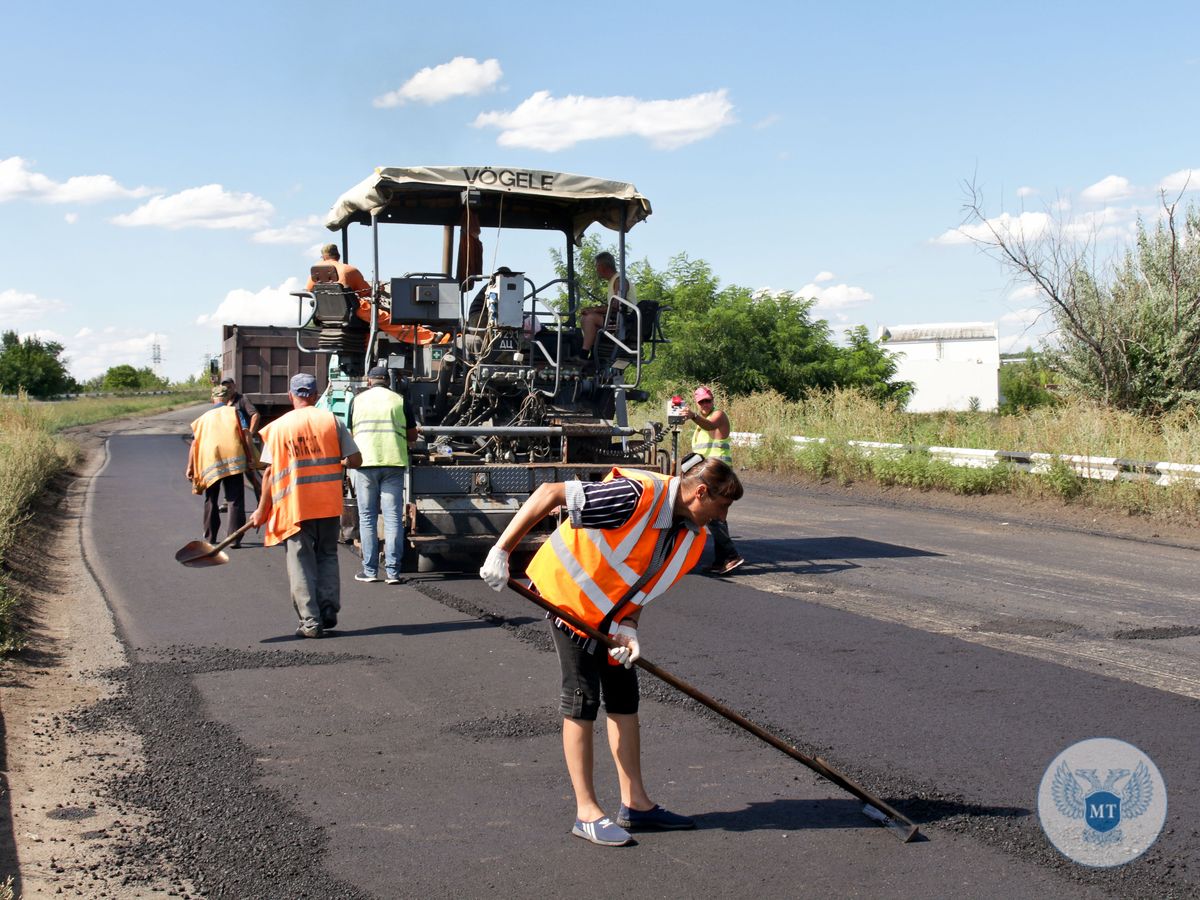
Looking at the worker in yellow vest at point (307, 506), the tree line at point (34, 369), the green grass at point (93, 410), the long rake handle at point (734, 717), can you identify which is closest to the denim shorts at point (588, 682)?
the long rake handle at point (734, 717)

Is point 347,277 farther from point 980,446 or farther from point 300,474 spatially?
point 980,446

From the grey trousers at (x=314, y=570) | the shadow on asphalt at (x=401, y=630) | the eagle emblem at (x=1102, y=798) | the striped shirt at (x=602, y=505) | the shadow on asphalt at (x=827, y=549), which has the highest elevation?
the striped shirt at (x=602, y=505)

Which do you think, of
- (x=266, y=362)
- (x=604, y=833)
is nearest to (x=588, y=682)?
(x=604, y=833)

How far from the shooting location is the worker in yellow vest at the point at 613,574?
436cm

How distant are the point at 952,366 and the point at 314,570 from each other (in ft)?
164

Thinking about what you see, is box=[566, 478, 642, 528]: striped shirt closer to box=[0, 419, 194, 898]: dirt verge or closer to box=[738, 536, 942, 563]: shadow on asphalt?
box=[0, 419, 194, 898]: dirt verge

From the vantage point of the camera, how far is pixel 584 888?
3.99 m

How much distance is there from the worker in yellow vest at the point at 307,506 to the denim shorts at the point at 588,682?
12.1ft

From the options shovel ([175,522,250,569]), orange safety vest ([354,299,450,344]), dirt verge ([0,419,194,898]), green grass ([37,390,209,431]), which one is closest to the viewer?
dirt verge ([0,419,194,898])

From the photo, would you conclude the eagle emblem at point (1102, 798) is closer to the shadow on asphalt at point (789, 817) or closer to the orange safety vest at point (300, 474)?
the shadow on asphalt at point (789, 817)

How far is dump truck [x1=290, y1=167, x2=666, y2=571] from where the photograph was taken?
33.9ft

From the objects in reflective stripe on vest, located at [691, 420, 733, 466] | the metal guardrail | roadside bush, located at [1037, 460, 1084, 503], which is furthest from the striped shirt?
roadside bush, located at [1037, 460, 1084, 503]

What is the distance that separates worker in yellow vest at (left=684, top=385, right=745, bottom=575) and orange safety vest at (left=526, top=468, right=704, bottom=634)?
5626mm

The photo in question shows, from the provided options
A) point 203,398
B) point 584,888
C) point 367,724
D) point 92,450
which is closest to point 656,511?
point 584,888
